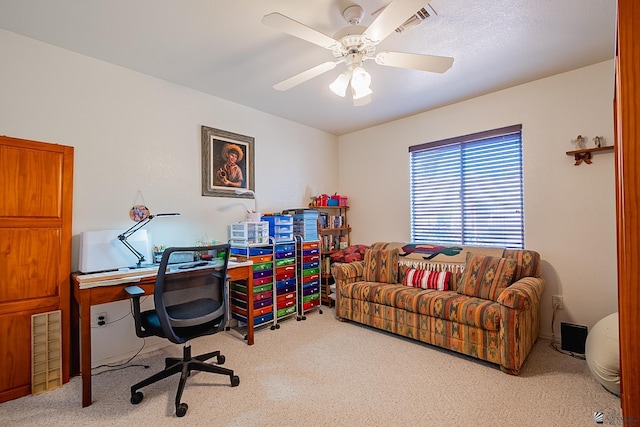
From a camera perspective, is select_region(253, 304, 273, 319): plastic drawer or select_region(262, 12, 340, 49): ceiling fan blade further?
select_region(253, 304, 273, 319): plastic drawer

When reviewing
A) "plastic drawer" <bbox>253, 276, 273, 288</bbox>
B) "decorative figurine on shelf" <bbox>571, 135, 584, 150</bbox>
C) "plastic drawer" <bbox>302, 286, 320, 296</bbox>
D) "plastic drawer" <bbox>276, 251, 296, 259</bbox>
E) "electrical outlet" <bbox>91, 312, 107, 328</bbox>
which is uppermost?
"decorative figurine on shelf" <bbox>571, 135, 584, 150</bbox>

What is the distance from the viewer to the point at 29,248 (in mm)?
2062

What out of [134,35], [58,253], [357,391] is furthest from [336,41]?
[58,253]

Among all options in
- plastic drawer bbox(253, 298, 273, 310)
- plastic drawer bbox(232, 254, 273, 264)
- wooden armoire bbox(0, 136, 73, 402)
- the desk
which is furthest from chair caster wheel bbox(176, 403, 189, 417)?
plastic drawer bbox(232, 254, 273, 264)

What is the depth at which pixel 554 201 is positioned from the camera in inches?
113

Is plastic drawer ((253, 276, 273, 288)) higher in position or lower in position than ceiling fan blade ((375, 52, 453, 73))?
lower

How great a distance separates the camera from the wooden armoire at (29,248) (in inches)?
77.5

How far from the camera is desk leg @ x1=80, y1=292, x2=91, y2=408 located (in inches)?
73.7

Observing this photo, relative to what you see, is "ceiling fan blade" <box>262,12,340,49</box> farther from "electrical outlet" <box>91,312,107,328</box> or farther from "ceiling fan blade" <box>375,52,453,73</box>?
"electrical outlet" <box>91,312,107,328</box>

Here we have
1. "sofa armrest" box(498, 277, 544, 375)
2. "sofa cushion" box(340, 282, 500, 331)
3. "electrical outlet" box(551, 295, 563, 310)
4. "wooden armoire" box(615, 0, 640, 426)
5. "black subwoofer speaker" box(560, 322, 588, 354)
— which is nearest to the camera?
"wooden armoire" box(615, 0, 640, 426)

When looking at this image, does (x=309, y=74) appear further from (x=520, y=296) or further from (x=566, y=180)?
(x=566, y=180)

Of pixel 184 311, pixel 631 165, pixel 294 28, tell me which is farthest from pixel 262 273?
pixel 631 165

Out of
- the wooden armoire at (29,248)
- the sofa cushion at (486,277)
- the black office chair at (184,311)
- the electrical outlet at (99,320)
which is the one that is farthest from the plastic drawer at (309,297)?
the wooden armoire at (29,248)

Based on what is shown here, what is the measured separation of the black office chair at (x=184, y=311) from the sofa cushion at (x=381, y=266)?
72.0 inches
